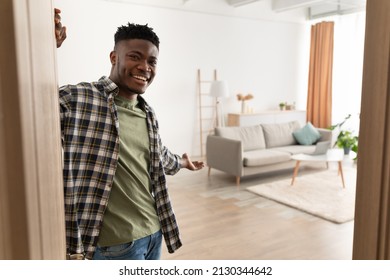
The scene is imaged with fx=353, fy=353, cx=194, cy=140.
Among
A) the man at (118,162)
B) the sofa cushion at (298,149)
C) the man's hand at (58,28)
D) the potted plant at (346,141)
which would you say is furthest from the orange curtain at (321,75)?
the man's hand at (58,28)

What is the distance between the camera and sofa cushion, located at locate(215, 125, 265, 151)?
13.6 ft

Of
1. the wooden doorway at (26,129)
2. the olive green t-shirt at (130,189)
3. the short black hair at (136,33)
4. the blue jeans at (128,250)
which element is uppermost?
the short black hair at (136,33)

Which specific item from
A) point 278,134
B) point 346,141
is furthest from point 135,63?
point 346,141

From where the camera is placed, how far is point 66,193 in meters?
0.74

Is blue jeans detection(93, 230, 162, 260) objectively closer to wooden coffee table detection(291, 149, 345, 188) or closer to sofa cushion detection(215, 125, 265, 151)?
wooden coffee table detection(291, 149, 345, 188)

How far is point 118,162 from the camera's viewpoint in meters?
0.88

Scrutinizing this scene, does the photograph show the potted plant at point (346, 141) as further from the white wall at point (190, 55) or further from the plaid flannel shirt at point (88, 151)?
the plaid flannel shirt at point (88, 151)

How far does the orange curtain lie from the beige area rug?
2.36m

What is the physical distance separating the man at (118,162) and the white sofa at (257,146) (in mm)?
2839

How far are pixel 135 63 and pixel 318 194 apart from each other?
2.95 metres

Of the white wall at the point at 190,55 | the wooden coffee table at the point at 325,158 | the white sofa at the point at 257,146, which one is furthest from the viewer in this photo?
the white wall at the point at 190,55

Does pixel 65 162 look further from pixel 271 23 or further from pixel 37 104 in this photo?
pixel 271 23

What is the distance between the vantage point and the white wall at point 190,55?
4.25 metres

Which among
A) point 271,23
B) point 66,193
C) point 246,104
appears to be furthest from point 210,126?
point 66,193
